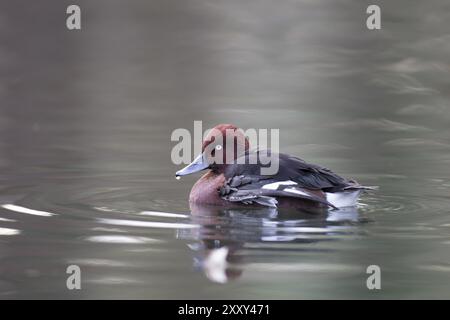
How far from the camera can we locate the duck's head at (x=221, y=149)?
9.30 m

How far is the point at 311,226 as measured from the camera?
7.68 metres

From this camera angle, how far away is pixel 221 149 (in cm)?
930

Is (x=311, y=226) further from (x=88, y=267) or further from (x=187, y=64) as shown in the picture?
(x=187, y=64)

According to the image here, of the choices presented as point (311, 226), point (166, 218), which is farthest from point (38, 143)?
point (311, 226)

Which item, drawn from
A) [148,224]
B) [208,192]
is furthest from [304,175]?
[148,224]

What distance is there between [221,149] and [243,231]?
6.14ft

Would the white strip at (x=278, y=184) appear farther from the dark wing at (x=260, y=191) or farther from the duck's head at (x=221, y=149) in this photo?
the duck's head at (x=221, y=149)

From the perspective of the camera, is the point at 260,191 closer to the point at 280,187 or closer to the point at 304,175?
the point at 280,187

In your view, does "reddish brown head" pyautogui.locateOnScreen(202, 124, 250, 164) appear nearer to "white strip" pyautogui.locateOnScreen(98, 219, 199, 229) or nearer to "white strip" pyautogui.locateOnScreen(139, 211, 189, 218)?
"white strip" pyautogui.locateOnScreen(139, 211, 189, 218)

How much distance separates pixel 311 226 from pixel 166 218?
1.24m

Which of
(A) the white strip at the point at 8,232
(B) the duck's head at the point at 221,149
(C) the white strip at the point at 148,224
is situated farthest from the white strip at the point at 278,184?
(A) the white strip at the point at 8,232

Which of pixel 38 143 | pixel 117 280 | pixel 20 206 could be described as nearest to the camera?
pixel 117 280

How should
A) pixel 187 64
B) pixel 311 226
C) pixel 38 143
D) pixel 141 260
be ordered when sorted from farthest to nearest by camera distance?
pixel 187 64
pixel 38 143
pixel 311 226
pixel 141 260

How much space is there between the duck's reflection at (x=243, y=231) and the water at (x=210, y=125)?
2 cm
